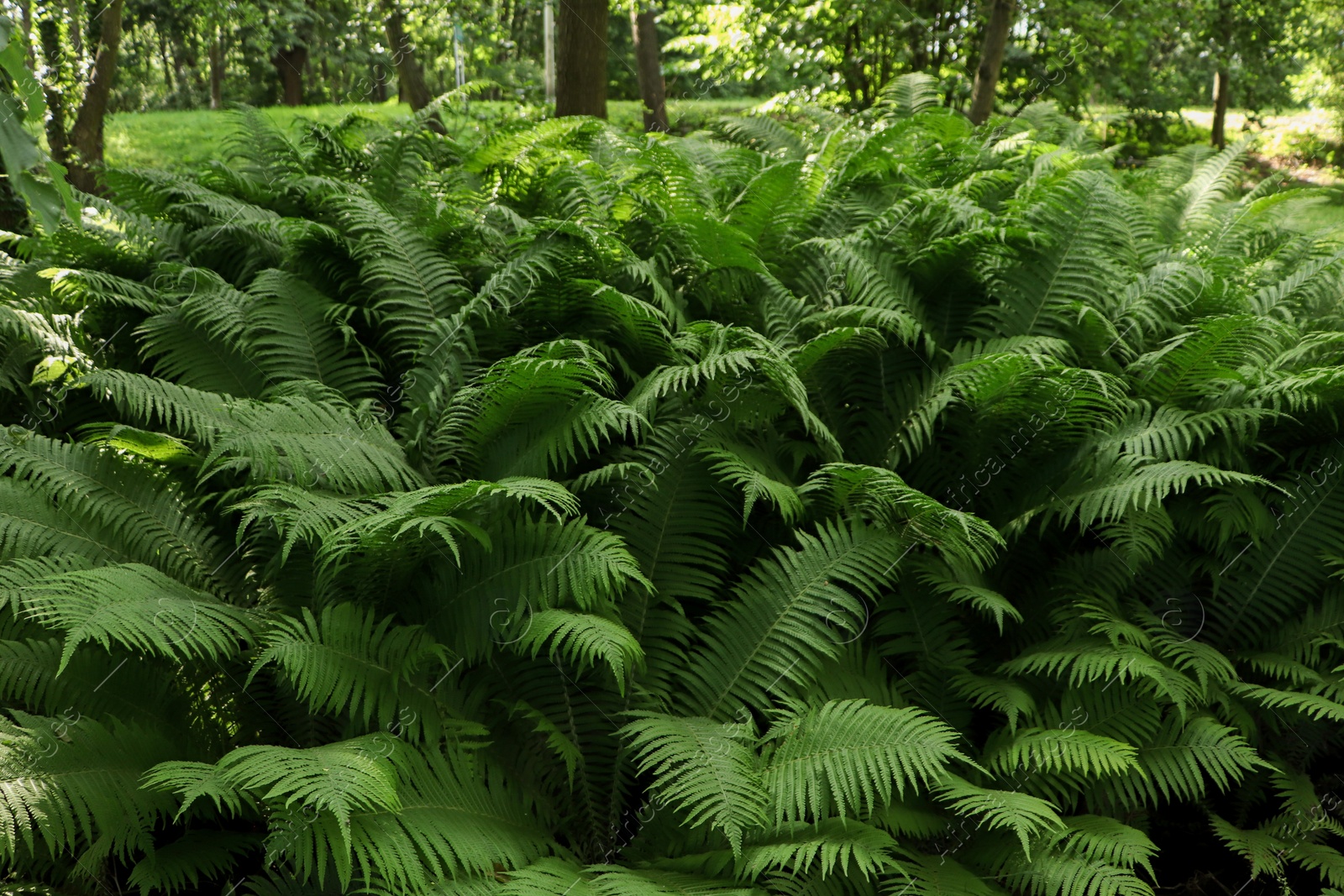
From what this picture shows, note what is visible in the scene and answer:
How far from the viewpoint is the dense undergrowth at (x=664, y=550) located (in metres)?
2.07

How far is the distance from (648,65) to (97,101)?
5.75 metres

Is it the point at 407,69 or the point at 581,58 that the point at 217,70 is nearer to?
the point at 407,69

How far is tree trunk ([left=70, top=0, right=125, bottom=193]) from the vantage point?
611 centimetres

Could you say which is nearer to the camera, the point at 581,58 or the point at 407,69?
the point at 581,58

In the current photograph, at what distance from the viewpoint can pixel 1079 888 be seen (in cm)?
217

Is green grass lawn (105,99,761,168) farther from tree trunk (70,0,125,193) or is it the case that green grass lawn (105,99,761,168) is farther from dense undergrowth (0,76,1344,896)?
dense undergrowth (0,76,1344,896)

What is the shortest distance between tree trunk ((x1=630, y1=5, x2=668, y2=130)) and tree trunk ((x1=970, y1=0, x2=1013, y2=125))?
4.36 meters

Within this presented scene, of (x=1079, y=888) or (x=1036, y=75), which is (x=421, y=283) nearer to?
(x=1079, y=888)

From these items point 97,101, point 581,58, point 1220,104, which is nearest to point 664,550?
point 581,58

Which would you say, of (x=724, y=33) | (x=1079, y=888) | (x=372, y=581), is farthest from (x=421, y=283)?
(x=724, y=33)

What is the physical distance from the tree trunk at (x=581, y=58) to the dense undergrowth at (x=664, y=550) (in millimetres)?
2743

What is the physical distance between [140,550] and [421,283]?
Result: 4.11ft

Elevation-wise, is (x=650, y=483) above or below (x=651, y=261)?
below

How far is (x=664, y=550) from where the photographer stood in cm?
267
